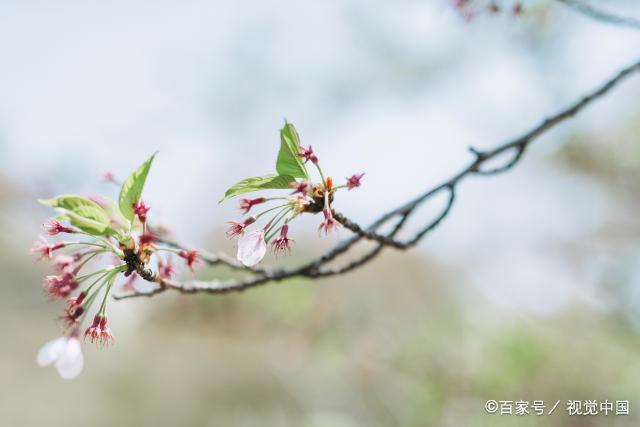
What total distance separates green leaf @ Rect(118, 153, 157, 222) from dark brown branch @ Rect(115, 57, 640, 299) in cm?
12

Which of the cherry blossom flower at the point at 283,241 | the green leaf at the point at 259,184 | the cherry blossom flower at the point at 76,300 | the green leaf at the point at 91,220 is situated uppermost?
the green leaf at the point at 259,184

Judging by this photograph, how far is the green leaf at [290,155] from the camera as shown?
66cm

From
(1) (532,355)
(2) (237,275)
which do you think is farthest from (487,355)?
(2) (237,275)

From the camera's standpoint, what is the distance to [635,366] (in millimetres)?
3895

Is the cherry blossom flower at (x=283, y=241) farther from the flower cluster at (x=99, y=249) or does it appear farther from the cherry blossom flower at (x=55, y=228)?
the cherry blossom flower at (x=55, y=228)

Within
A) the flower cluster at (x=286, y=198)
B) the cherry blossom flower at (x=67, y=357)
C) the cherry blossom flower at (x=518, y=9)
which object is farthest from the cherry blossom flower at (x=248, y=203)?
the cherry blossom flower at (x=518, y=9)

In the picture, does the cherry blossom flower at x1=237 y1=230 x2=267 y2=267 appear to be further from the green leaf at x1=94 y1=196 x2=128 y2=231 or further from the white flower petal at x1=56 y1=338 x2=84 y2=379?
the white flower petal at x1=56 y1=338 x2=84 y2=379

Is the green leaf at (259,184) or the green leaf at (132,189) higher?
the green leaf at (259,184)

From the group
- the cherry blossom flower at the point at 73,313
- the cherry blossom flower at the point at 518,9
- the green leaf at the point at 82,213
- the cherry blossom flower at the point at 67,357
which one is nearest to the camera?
the green leaf at the point at 82,213

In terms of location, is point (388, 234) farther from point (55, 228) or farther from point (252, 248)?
point (55, 228)

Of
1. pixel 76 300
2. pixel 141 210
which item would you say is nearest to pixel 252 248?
pixel 141 210

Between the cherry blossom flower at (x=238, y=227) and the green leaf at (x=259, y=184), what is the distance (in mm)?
54

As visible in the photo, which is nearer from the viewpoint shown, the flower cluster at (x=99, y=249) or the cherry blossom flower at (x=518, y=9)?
the flower cluster at (x=99, y=249)

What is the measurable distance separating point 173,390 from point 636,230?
4.49m
